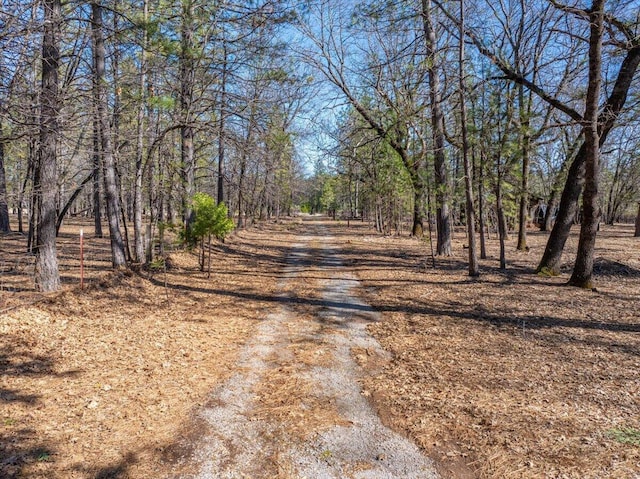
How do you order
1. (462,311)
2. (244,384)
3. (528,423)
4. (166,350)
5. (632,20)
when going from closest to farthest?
1. (528,423)
2. (244,384)
3. (166,350)
4. (462,311)
5. (632,20)

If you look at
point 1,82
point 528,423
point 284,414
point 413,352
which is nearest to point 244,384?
point 284,414

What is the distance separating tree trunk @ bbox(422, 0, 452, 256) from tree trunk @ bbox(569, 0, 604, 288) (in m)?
3.58

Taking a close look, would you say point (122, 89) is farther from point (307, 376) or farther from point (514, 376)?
point (514, 376)

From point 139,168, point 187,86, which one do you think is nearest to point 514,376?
point 187,86

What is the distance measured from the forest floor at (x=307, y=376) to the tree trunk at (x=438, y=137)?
3.87 metres

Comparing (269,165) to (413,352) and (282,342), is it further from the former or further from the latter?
(413,352)

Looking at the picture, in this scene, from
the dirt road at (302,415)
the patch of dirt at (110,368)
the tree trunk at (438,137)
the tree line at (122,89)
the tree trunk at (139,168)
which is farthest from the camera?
the tree trunk at (438,137)

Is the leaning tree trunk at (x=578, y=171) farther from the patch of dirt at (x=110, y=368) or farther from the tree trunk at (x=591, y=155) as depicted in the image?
the patch of dirt at (x=110, y=368)

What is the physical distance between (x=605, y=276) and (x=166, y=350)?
426 inches

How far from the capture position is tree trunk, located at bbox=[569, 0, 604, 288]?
24.5 feet

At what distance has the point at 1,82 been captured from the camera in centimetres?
482

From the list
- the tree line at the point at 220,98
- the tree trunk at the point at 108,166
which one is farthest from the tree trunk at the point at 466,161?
the tree trunk at the point at 108,166

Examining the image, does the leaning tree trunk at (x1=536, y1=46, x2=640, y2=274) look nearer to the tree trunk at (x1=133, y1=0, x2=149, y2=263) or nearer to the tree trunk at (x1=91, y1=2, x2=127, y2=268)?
the tree trunk at (x1=133, y1=0, x2=149, y2=263)

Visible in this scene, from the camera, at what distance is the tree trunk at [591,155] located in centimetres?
746
